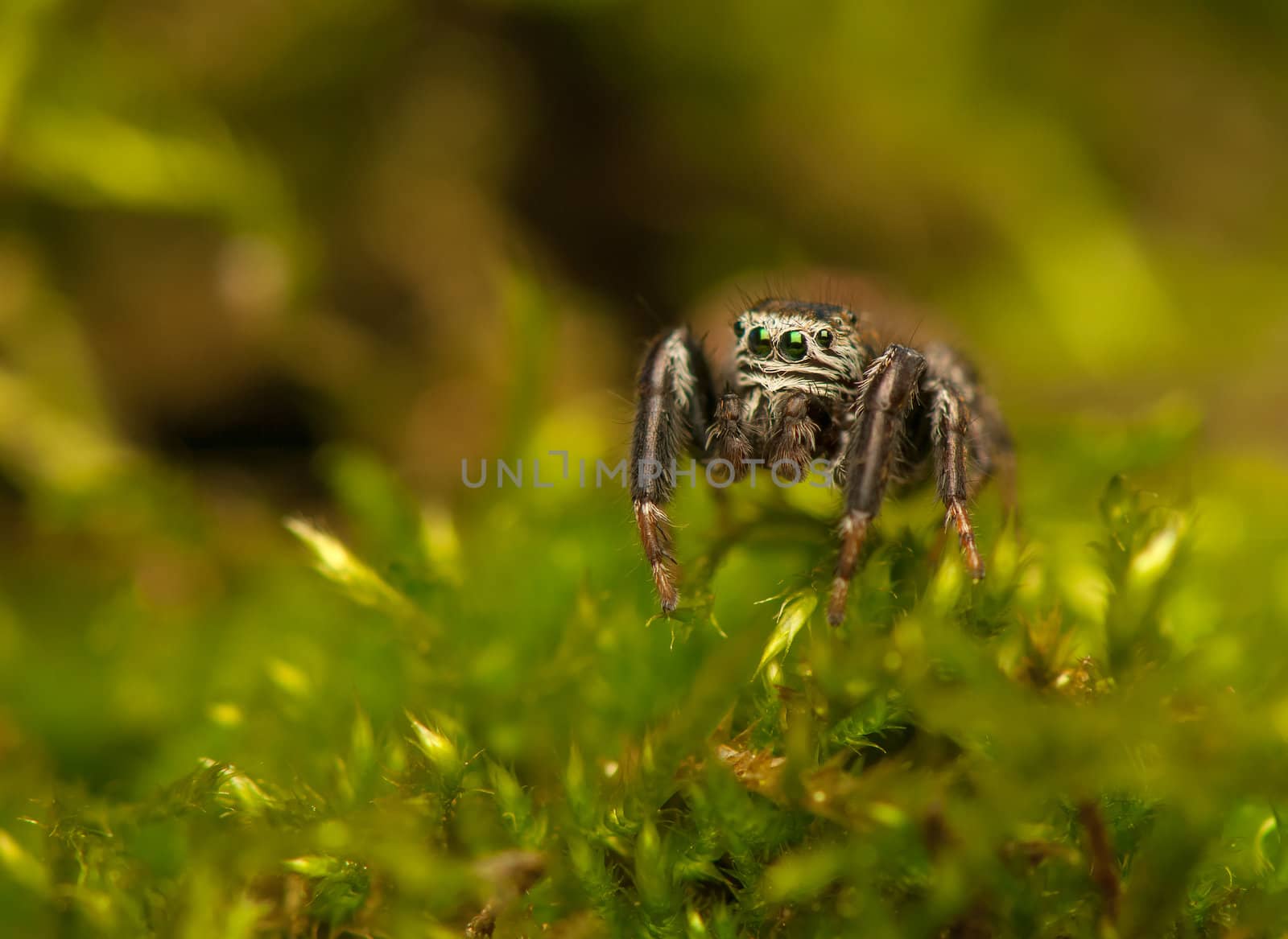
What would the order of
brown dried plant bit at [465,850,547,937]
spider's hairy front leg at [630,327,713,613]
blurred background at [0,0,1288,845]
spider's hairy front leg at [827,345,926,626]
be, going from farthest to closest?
blurred background at [0,0,1288,845] < spider's hairy front leg at [630,327,713,613] < spider's hairy front leg at [827,345,926,626] < brown dried plant bit at [465,850,547,937]

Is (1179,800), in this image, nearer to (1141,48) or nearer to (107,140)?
(107,140)

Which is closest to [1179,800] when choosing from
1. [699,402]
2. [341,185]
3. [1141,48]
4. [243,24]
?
[699,402]

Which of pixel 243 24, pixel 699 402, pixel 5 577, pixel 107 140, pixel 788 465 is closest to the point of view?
pixel 788 465

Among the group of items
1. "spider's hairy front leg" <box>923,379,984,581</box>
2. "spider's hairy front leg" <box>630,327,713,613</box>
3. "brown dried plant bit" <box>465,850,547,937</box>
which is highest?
"spider's hairy front leg" <box>923,379,984,581</box>

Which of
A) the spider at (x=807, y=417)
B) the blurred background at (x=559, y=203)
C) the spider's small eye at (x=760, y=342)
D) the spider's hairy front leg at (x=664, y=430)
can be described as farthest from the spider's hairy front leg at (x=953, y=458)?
the blurred background at (x=559, y=203)

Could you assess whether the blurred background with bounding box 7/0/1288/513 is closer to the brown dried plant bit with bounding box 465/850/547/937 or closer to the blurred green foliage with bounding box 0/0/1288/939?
the blurred green foliage with bounding box 0/0/1288/939

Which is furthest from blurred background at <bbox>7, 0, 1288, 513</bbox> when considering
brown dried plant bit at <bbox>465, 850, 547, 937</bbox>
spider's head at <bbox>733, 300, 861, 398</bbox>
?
brown dried plant bit at <bbox>465, 850, 547, 937</bbox>
